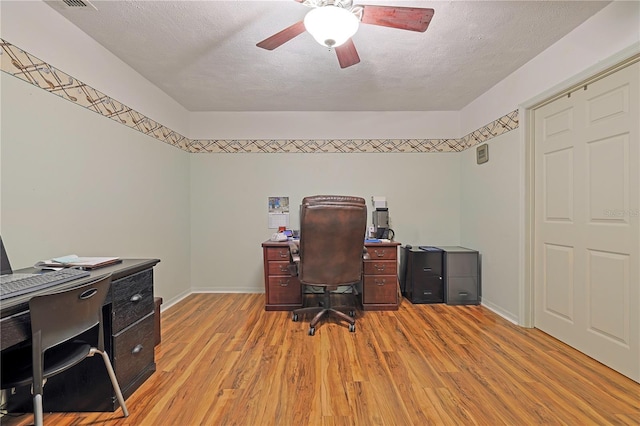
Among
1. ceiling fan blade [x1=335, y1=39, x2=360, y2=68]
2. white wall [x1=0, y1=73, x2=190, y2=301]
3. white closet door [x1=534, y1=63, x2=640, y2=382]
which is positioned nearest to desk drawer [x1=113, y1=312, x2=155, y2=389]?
white wall [x1=0, y1=73, x2=190, y2=301]

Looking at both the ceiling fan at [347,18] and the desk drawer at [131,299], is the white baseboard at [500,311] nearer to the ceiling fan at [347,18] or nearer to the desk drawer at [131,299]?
the ceiling fan at [347,18]

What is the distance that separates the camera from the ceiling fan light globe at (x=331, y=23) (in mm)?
1417

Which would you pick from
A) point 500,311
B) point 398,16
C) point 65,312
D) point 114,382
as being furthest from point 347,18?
point 500,311

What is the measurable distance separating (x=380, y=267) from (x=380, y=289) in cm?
25

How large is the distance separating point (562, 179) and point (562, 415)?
1736 millimetres

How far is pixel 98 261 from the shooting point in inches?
65.1

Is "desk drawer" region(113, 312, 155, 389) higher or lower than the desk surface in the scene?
lower

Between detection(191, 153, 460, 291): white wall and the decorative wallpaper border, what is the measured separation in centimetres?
11

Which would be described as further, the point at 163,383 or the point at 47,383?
the point at 163,383

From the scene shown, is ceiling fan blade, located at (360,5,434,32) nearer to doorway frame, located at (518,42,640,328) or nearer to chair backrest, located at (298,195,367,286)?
chair backrest, located at (298,195,367,286)

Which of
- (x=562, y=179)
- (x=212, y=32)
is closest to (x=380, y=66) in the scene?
(x=212, y=32)

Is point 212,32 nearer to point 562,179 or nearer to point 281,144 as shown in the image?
point 281,144

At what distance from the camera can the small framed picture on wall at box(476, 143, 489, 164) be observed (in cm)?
314

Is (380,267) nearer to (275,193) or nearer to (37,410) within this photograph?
(275,193)
